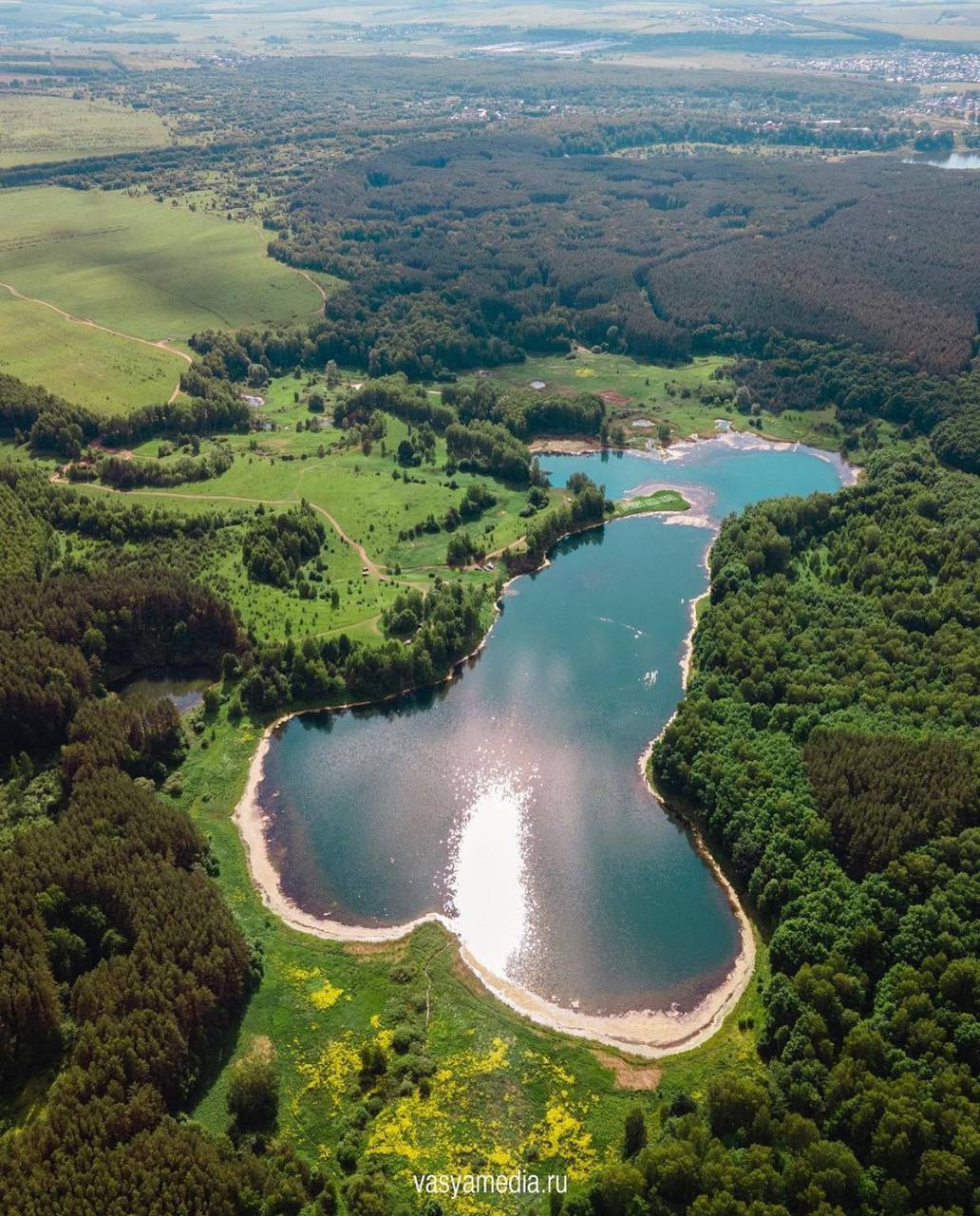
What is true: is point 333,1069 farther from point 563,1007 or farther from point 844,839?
point 844,839

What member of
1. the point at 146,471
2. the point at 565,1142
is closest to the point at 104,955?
the point at 565,1142

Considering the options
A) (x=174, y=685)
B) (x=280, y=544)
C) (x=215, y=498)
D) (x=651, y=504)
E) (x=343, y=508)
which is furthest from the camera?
(x=651, y=504)

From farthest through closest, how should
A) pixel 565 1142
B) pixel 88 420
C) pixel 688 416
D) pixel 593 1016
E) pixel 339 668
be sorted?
pixel 688 416 < pixel 88 420 < pixel 339 668 < pixel 593 1016 < pixel 565 1142

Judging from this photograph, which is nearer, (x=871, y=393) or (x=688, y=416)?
(x=871, y=393)

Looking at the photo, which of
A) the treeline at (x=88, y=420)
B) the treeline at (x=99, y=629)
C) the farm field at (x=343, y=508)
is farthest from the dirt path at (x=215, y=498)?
the treeline at (x=99, y=629)

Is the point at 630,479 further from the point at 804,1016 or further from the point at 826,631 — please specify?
the point at 804,1016

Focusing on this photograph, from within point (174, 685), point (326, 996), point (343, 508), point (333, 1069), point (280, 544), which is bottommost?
point (333, 1069)

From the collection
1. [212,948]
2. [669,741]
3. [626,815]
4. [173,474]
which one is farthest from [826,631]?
[173,474]
